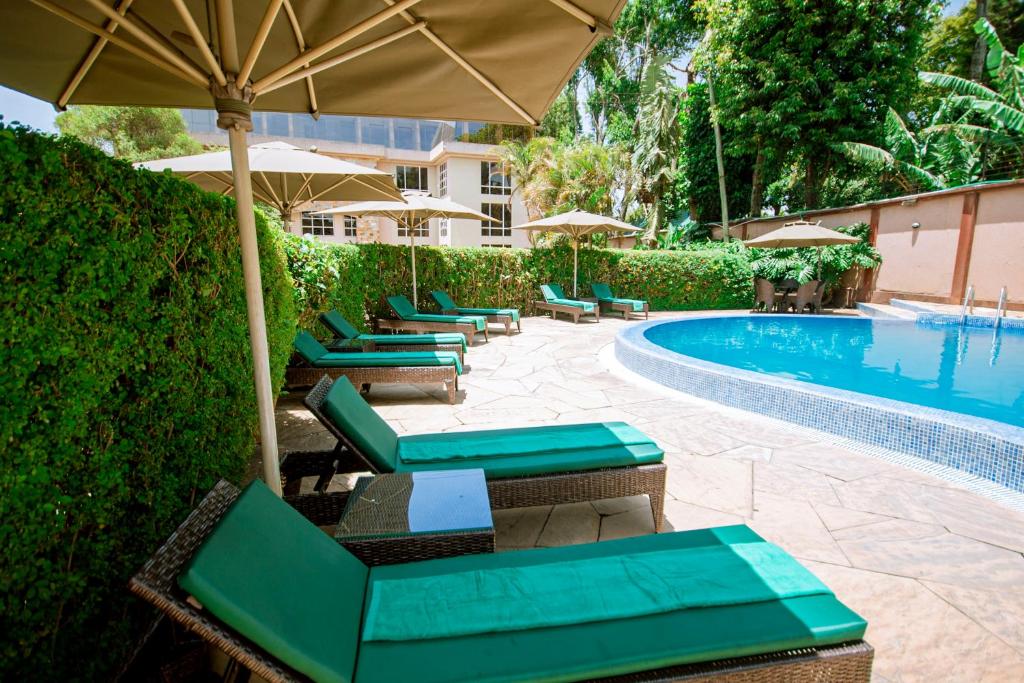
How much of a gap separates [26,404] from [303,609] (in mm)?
1111

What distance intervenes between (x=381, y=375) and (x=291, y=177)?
3989mm

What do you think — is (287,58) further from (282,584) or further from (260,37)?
(282,584)

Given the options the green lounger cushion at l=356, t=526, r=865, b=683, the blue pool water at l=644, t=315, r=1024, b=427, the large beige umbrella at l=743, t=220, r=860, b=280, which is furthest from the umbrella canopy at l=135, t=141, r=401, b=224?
the large beige umbrella at l=743, t=220, r=860, b=280

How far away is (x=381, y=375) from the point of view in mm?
5691

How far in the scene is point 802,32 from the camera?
1977 centimetres

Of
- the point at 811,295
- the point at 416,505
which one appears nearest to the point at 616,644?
the point at 416,505

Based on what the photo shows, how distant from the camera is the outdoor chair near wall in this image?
15516 mm

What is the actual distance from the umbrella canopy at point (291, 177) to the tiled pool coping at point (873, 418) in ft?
15.9

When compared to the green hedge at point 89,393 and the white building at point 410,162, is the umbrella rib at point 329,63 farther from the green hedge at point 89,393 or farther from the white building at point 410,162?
the white building at point 410,162

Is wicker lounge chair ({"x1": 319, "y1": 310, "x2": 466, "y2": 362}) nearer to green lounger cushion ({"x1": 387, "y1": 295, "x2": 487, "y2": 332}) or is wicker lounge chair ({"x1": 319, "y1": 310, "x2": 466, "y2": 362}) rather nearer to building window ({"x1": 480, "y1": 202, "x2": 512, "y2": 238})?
green lounger cushion ({"x1": 387, "y1": 295, "x2": 487, "y2": 332})

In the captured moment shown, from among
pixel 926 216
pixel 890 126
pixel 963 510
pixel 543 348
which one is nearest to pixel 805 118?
pixel 890 126

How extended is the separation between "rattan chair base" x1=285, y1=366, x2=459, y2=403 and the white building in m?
22.4

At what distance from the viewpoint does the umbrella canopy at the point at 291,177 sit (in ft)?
17.6

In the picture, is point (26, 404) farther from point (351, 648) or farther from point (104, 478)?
point (351, 648)
